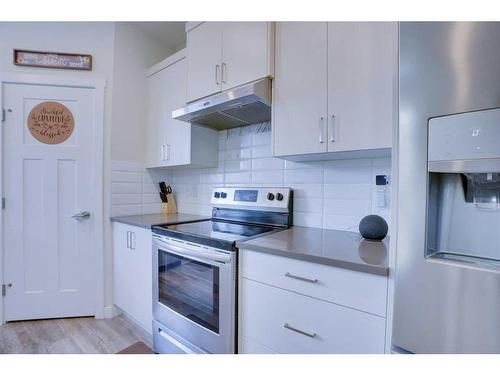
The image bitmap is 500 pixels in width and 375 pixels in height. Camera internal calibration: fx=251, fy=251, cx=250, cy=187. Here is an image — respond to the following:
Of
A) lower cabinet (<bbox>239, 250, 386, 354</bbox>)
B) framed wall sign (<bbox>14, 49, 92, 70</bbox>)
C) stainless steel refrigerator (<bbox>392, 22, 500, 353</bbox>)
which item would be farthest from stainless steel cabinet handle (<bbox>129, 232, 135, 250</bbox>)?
stainless steel refrigerator (<bbox>392, 22, 500, 353</bbox>)

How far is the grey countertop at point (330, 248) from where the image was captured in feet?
3.11

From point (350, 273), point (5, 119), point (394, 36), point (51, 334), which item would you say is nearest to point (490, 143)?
point (350, 273)

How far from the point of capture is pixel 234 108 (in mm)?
1656

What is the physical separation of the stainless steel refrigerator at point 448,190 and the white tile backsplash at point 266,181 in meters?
0.71

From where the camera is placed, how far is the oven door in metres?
1.28

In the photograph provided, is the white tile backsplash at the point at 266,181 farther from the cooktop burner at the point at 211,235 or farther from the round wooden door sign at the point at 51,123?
the round wooden door sign at the point at 51,123

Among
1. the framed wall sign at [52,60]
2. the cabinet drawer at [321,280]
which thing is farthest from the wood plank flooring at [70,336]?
the framed wall sign at [52,60]

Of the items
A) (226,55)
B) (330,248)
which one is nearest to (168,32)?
(226,55)

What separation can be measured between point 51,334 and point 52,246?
0.68 metres

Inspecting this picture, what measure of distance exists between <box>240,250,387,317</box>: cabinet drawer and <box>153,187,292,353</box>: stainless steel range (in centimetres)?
13

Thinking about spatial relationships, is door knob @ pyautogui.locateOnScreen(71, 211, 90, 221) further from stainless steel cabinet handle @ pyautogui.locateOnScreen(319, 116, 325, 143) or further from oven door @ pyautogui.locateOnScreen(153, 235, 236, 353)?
stainless steel cabinet handle @ pyautogui.locateOnScreen(319, 116, 325, 143)

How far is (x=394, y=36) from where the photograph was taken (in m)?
1.07
